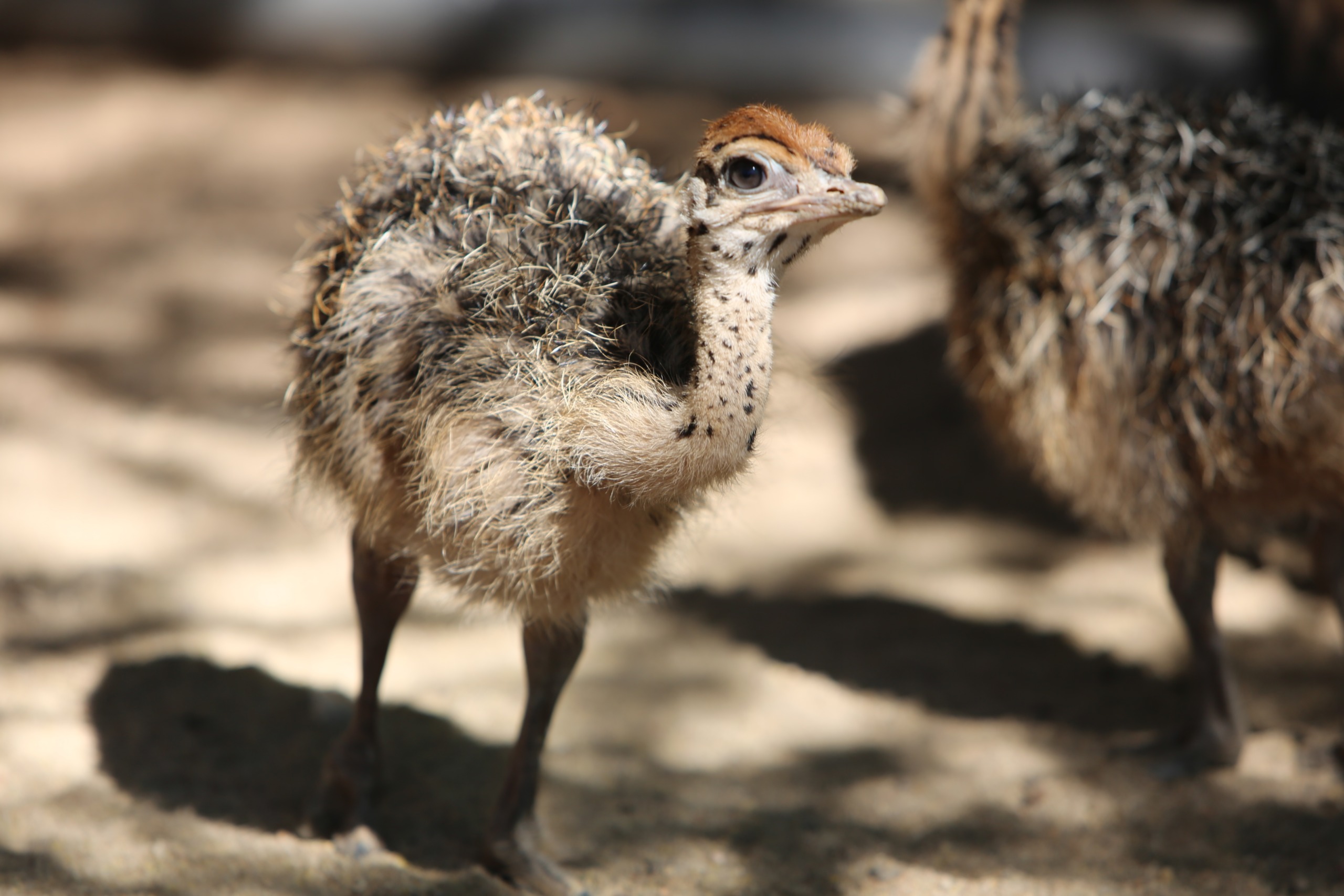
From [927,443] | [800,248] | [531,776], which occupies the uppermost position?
[800,248]

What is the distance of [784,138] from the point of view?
7.16 feet

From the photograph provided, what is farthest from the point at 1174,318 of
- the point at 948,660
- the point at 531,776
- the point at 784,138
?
the point at 531,776

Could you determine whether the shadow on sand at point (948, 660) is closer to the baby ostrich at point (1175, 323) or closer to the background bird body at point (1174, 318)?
the baby ostrich at point (1175, 323)

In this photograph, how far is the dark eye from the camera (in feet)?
7.12

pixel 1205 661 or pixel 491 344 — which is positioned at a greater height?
pixel 491 344

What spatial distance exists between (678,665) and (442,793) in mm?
1071

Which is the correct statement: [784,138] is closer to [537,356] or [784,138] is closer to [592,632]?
[537,356]

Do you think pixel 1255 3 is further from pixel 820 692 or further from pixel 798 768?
pixel 798 768

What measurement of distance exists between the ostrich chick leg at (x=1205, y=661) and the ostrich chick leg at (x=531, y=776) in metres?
1.88

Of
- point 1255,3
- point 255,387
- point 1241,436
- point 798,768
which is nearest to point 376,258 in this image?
point 798,768

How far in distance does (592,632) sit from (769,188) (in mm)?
2590

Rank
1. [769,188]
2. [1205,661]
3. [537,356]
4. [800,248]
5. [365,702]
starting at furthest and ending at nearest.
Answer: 1. [1205,661]
2. [365,702]
3. [537,356]
4. [800,248]
5. [769,188]

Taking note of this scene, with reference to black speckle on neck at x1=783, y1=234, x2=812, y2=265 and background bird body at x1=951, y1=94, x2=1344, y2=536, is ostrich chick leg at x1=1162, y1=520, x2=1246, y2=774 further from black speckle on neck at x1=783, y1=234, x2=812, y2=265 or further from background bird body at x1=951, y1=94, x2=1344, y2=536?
black speckle on neck at x1=783, y1=234, x2=812, y2=265

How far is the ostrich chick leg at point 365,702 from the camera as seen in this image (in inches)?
122
